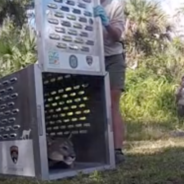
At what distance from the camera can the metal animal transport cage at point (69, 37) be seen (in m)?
3.07

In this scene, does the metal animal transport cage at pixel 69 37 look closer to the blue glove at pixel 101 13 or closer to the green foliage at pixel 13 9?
the blue glove at pixel 101 13

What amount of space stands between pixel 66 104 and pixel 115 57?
53 centimetres

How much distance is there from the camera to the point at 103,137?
348 centimetres

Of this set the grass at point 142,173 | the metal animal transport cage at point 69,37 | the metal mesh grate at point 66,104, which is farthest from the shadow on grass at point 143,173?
the metal animal transport cage at point 69,37

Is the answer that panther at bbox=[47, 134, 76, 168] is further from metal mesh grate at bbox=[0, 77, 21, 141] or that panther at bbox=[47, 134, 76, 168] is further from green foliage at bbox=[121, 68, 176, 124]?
green foliage at bbox=[121, 68, 176, 124]

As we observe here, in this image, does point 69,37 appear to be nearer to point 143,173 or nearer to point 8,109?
point 8,109

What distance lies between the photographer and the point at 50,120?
155 inches

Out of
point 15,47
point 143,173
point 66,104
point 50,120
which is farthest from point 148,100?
point 143,173

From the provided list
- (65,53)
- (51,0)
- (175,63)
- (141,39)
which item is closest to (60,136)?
(65,53)

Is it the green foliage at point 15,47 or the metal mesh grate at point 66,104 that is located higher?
the green foliage at point 15,47

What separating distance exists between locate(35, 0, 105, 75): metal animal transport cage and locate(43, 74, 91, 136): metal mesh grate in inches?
11.3

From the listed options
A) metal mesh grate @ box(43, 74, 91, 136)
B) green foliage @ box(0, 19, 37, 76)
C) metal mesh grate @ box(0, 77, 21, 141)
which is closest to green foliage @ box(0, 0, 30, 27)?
green foliage @ box(0, 19, 37, 76)

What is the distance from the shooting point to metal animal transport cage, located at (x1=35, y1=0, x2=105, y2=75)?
121 inches

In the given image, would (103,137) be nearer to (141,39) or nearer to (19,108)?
(19,108)
